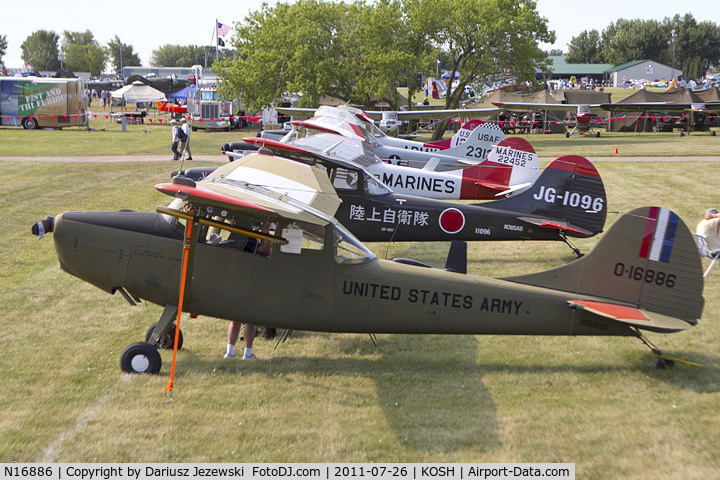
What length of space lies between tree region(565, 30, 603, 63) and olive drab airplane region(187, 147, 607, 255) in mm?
154401

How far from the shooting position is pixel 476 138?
69.1ft

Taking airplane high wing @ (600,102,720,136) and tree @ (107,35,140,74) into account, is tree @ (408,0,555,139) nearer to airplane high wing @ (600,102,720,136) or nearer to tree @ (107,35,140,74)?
airplane high wing @ (600,102,720,136)

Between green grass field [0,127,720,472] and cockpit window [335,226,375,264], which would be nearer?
green grass field [0,127,720,472]

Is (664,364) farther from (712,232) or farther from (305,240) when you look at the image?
(712,232)

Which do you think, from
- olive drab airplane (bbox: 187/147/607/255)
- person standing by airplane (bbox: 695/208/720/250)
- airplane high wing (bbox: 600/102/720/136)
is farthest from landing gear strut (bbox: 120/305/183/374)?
airplane high wing (bbox: 600/102/720/136)

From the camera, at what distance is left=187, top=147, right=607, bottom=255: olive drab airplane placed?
37.7 ft

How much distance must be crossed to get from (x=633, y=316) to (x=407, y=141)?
1505 cm

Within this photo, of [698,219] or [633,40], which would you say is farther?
[633,40]

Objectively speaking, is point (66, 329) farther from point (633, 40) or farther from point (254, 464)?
point (633, 40)

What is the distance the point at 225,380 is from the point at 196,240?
62.5 inches

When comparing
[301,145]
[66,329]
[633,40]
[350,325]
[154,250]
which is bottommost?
[66,329]

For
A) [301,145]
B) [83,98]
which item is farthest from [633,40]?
[301,145]

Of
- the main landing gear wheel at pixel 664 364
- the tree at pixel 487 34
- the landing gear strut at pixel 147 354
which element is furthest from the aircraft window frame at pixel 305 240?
the tree at pixel 487 34

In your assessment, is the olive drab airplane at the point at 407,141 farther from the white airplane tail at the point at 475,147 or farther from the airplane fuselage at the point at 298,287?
the airplane fuselage at the point at 298,287
